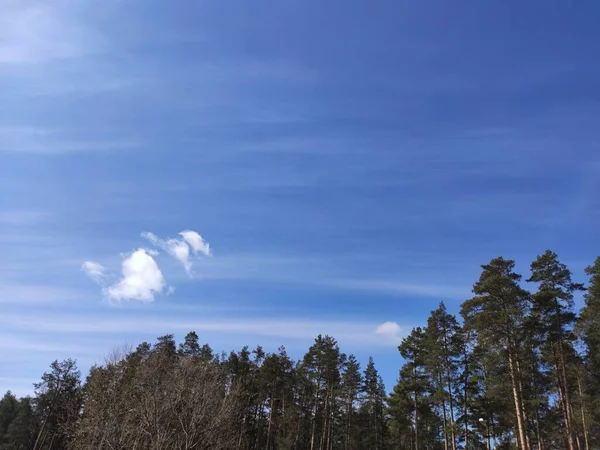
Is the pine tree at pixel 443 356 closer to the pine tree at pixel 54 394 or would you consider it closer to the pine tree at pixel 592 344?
the pine tree at pixel 592 344

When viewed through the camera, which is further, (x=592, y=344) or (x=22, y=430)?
(x=22, y=430)

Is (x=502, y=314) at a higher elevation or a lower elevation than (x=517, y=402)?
higher

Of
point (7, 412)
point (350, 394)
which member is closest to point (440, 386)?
point (350, 394)

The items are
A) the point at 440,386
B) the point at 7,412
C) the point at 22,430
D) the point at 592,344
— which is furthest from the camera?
the point at 7,412

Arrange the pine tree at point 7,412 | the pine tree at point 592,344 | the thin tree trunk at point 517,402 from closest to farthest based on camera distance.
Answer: the thin tree trunk at point 517,402 → the pine tree at point 592,344 → the pine tree at point 7,412

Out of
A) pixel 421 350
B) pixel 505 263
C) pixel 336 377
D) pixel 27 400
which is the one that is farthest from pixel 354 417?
pixel 27 400

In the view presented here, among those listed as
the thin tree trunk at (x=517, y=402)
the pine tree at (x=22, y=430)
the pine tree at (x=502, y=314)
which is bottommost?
the pine tree at (x=22, y=430)

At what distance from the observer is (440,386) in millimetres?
35969

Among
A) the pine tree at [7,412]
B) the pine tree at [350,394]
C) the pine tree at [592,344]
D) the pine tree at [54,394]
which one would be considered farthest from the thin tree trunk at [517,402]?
the pine tree at [7,412]

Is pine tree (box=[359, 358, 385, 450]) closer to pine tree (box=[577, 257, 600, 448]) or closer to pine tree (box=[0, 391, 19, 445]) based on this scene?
pine tree (box=[577, 257, 600, 448])

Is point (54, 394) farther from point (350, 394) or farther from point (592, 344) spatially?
point (592, 344)

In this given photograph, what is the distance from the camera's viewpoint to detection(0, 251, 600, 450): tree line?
88.6 feet

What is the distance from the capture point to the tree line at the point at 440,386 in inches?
1064

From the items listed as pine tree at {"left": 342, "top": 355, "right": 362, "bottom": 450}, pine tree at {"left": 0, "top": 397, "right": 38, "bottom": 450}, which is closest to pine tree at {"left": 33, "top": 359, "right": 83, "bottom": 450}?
pine tree at {"left": 0, "top": 397, "right": 38, "bottom": 450}
